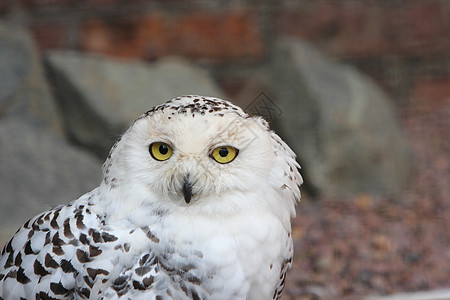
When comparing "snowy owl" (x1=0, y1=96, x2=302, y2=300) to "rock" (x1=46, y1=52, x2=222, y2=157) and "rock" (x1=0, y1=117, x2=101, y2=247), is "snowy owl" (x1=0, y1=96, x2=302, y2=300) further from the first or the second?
"rock" (x1=46, y1=52, x2=222, y2=157)

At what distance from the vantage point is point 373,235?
1.64 m

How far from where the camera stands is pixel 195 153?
0.85m

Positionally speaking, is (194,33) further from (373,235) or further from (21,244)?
(21,244)

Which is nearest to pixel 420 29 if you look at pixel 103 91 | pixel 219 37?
pixel 219 37

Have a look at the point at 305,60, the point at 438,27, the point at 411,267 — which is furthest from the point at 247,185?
the point at 438,27

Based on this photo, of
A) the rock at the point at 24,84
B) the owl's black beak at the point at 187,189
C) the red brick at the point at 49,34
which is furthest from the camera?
the red brick at the point at 49,34

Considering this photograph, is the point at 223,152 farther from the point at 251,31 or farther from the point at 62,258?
the point at 251,31

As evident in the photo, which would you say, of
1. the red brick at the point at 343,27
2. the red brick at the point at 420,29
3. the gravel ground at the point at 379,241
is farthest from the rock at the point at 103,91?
the red brick at the point at 420,29

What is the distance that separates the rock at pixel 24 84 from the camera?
181 centimetres

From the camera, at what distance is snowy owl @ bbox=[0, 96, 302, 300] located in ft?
2.83

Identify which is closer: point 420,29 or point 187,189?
point 187,189

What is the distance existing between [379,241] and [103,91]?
907 millimetres

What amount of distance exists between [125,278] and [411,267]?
0.88 metres

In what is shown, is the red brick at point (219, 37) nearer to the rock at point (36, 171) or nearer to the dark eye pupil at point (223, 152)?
the rock at point (36, 171)
